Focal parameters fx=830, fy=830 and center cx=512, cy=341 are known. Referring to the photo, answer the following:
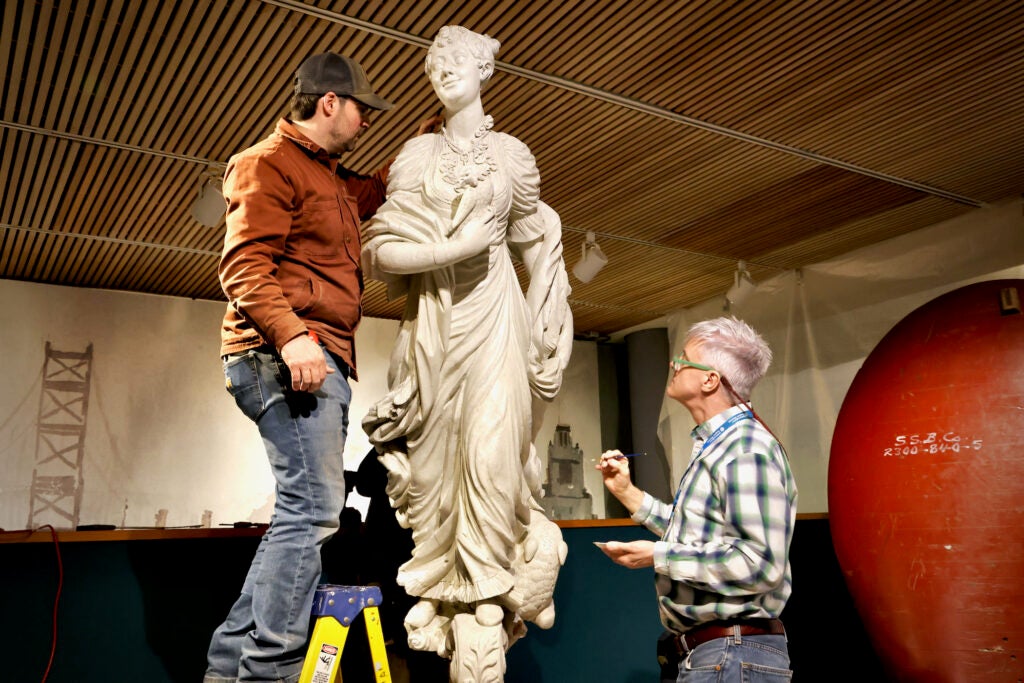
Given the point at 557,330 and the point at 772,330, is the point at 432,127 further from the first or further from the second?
the point at 772,330

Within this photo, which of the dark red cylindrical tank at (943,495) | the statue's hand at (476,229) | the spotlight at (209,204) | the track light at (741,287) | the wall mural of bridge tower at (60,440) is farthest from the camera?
the track light at (741,287)

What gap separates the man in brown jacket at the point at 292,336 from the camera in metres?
1.97

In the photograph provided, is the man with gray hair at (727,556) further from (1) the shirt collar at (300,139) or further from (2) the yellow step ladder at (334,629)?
(1) the shirt collar at (300,139)

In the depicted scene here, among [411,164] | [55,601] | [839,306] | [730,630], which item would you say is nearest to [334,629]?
[730,630]

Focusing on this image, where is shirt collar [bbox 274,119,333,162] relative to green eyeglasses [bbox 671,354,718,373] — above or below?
above

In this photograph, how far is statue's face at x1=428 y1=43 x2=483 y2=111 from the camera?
9.09ft

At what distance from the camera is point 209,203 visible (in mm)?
5184

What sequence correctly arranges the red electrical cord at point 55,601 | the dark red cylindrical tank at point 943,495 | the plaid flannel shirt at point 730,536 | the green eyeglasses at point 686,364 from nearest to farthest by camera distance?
the plaid flannel shirt at point 730,536
the green eyeglasses at point 686,364
the red electrical cord at point 55,601
the dark red cylindrical tank at point 943,495

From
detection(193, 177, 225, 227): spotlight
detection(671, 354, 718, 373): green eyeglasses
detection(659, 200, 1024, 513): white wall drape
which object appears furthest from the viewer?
detection(659, 200, 1024, 513): white wall drape

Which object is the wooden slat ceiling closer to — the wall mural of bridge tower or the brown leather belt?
the wall mural of bridge tower

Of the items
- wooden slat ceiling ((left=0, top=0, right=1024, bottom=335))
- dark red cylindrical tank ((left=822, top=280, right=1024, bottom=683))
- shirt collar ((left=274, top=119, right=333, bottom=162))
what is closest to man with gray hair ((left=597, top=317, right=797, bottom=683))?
shirt collar ((left=274, top=119, right=333, bottom=162))

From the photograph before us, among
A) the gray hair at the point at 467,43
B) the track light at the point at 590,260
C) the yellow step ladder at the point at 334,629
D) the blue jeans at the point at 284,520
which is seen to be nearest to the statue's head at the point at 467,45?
the gray hair at the point at 467,43

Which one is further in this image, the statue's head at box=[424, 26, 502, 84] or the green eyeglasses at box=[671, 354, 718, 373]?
the statue's head at box=[424, 26, 502, 84]

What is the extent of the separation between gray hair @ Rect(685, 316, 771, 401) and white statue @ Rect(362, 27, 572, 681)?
743 millimetres
